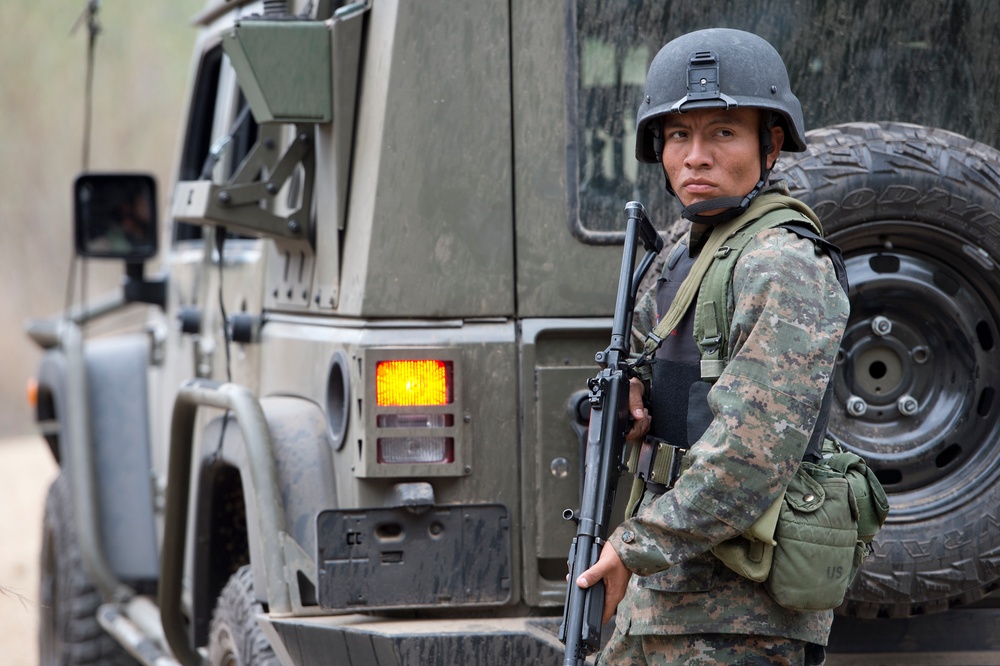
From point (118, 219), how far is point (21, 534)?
17.7 feet

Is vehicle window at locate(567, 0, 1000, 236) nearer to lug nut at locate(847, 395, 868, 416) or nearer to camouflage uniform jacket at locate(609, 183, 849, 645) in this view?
lug nut at locate(847, 395, 868, 416)

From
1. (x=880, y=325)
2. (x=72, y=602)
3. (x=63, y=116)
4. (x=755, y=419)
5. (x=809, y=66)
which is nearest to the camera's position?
(x=755, y=419)

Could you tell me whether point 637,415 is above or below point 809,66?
below

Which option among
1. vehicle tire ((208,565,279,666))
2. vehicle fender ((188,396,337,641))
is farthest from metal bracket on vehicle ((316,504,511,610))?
vehicle tire ((208,565,279,666))

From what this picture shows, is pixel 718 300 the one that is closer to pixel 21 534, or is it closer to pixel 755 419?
pixel 755 419

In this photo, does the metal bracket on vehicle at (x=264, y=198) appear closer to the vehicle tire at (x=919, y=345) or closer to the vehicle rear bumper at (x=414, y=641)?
the vehicle rear bumper at (x=414, y=641)

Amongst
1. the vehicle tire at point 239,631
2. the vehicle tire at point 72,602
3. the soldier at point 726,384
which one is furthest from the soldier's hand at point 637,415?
the vehicle tire at point 72,602

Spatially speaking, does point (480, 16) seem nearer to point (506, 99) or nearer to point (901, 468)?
point (506, 99)

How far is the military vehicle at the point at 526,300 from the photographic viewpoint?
2.69m

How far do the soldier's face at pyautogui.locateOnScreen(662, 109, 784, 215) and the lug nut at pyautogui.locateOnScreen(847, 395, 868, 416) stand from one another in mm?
637

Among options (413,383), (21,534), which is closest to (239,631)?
(413,383)

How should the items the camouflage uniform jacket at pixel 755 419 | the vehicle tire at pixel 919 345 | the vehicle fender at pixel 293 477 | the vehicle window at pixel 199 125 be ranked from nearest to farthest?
the camouflage uniform jacket at pixel 755 419 < the vehicle tire at pixel 919 345 < the vehicle fender at pixel 293 477 < the vehicle window at pixel 199 125

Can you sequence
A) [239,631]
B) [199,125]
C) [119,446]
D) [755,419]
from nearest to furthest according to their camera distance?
[755,419]
[239,631]
[199,125]
[119,446]

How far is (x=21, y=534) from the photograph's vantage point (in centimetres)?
963
